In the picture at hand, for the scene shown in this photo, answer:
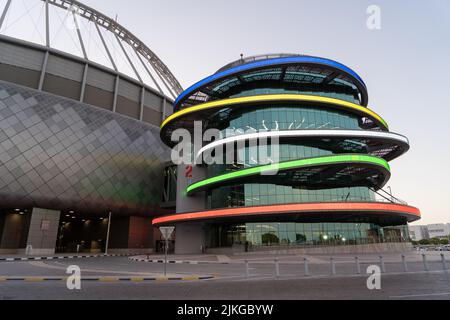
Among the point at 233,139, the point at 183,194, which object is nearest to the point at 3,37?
the point at 183,194

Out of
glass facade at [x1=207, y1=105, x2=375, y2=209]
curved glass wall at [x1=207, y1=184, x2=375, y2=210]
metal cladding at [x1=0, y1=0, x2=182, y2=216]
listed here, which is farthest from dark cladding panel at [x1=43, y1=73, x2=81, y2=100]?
curved glass wall at [x1=207, y1=184, x2=375, y2=210]

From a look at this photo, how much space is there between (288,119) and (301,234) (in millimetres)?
14966

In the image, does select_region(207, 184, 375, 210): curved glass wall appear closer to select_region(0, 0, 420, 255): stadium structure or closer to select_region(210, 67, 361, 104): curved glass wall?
select_region(0, 0, 420, 255): stadium structure

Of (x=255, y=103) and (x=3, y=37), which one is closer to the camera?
(x=255, y=103)

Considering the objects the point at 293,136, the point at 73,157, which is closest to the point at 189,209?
the point at 293,136

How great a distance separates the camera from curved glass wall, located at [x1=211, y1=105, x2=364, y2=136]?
36.7m

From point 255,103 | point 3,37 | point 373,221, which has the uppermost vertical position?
point 3,37

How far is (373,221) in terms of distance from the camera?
37406 millimetres

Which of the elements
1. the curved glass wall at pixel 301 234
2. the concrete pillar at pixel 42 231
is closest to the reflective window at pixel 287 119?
the curved glass wall at pixel 301 234

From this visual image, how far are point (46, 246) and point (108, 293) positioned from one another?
127 ft

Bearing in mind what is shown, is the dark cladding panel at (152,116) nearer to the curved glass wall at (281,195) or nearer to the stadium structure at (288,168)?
the stadium structure at (288,168)

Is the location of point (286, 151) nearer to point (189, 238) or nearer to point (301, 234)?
point (301, 234)

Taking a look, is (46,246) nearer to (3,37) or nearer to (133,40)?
(3,37)
